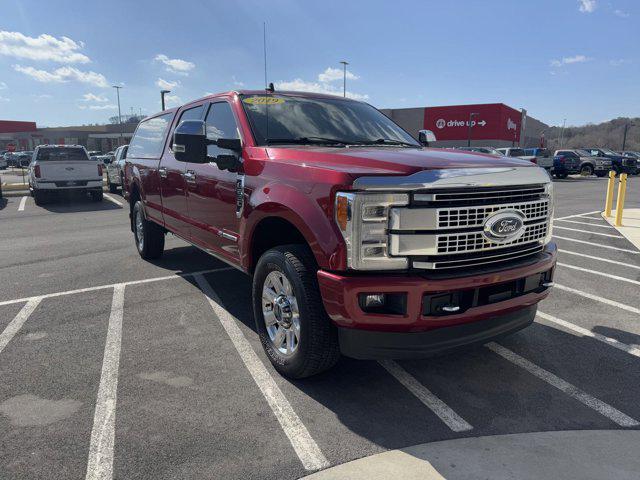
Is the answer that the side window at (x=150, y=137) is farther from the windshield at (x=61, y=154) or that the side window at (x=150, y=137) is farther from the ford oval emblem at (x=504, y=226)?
the windshield at (x=61, y=154)

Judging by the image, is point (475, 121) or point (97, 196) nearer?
point (97, 196)

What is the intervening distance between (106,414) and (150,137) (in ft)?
14.3

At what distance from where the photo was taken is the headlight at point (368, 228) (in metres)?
2.70

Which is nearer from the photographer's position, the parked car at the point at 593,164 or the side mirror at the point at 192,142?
the side mirror at the point at 192,142

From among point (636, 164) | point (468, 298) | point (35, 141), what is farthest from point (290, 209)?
point (35, 141)

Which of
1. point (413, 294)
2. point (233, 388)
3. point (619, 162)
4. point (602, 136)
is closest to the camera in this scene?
point (413, 294)

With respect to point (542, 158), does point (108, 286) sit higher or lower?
lower

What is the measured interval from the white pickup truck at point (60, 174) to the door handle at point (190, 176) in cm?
1176

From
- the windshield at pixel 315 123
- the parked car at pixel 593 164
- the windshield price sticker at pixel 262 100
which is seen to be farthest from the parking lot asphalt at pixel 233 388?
the parked car at pixel 593 164

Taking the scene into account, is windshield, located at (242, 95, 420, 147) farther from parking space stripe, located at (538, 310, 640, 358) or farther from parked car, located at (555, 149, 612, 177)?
parked car, located at (555, 149, 612, 177)

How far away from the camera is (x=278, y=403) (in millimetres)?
3107

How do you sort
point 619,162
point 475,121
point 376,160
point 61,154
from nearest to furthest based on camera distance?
point 376,160 < point 61,154 < point 619,162 < point 475,121

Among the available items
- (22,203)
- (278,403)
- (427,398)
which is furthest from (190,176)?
(22,203)

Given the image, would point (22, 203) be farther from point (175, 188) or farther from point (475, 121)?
point (475, 121)
